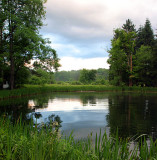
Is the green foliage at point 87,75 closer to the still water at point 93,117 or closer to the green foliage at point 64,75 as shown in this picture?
the green foliage at point 64,75

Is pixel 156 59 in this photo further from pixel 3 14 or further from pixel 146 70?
pixel 3 14

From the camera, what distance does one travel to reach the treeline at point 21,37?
24.9 metres

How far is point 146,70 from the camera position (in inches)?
1869

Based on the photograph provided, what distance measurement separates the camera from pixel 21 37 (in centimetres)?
2577

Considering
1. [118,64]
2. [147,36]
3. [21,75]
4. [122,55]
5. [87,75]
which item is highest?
[147,36]

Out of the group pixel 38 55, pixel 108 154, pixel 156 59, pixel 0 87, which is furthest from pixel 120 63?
pixel 108 154

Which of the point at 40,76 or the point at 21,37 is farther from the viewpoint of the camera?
the point at 40,76

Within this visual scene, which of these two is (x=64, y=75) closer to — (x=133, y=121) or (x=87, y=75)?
(x=87, y=75)

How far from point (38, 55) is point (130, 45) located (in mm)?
31724

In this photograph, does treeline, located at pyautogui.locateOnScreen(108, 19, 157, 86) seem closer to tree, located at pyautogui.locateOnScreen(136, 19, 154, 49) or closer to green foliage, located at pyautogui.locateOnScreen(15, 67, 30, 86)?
tree, located at pyautogui.locateOnScreen(136, 19, 154, 49)

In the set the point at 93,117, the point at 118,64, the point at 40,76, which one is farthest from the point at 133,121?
the point at 118,64

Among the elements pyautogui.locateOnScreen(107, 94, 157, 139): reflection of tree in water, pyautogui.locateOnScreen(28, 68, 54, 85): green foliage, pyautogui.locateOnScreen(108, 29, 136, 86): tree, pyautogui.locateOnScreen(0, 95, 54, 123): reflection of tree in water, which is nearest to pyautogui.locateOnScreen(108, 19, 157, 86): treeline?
pyautogui.locateOnScreen(108, 29, 136, 86): tree

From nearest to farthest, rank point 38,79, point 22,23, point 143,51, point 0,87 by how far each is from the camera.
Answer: point 22,23 < point 0,87 < point 38,79 < point 143,51

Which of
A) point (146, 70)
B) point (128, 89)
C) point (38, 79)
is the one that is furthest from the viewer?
point (146, 70)
